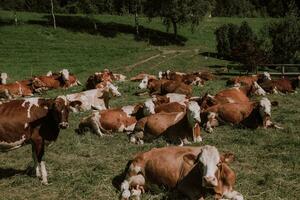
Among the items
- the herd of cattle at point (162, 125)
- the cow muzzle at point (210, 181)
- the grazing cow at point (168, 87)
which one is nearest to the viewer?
the cow muzzle at point (210, 181)

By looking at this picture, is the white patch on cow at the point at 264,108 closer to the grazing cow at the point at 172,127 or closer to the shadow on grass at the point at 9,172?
the grazing cow at the point at 172,127

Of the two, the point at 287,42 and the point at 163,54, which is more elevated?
the point at 287,42

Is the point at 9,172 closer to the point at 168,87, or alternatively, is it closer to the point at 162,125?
the point at 162,125

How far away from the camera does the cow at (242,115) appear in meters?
14.4

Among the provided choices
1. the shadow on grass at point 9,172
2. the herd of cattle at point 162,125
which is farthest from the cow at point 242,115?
the shadow on grass at point 9,172

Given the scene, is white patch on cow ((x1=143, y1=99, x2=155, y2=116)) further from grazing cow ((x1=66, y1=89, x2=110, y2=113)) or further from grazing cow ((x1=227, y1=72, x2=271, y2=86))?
grazing cow ((x1=227, y1=72, x2=271, y2=86))

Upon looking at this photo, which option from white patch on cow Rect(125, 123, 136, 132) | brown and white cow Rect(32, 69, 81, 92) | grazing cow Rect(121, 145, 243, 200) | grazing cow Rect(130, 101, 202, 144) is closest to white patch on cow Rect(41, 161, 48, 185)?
grazing cow Rect(121, 145, 243, 200)

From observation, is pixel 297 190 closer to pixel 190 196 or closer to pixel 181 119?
pixel 190 196

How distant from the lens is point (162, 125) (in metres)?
13.3

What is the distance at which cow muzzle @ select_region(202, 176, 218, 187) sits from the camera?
7859 millimetres

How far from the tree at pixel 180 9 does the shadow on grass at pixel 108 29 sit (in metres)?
1.98

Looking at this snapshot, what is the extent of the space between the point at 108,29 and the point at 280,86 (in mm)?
41728

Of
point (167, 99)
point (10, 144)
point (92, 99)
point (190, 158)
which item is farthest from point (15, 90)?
point (190, 158)

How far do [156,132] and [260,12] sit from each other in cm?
9447
